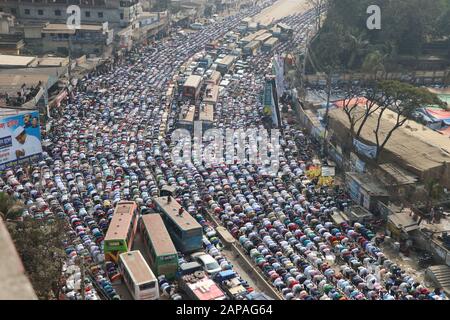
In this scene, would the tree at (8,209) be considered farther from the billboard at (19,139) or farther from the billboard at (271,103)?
the billboard at (271,103)

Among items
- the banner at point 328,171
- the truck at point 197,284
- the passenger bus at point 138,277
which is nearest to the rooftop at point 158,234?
the truck at point 197,284

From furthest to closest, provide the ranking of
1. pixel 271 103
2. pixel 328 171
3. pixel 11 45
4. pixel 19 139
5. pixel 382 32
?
pixel 382 32
pixel 11 45
pixel 271 103
pixel 328 171
pixel 19 139

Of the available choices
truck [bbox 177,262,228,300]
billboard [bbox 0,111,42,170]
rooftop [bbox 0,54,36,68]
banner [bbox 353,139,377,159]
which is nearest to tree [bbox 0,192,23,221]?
truck [bbox 177,262,228,300]

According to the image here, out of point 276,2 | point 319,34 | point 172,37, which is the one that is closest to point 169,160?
point 319,34

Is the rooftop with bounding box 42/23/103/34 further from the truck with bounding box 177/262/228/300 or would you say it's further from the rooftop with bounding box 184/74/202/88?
the truck with bounding box 177/262/228/300

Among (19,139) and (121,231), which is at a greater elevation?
(19,139)

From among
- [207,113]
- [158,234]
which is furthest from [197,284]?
[207,113]

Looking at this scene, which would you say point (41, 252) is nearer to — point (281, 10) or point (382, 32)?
point (382, 32)

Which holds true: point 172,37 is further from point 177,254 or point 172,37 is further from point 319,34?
point 177,254
